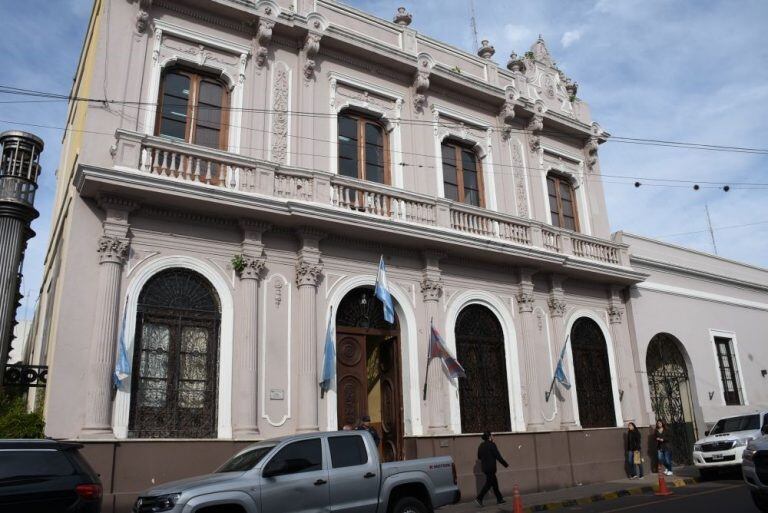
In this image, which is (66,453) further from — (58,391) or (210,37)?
(210,37)

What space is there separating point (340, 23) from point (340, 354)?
29.2ft

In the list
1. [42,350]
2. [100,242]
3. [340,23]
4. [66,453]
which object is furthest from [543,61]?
[66,453]

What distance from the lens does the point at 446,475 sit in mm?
9898

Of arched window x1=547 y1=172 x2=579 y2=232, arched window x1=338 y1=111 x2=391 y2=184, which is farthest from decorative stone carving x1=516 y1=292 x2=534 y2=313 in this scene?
arched window x1=338 y1=111 x2=391 y2=184

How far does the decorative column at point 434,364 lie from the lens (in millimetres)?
15383

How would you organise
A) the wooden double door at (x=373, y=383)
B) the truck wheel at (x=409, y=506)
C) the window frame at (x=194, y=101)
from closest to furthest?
1. the truck wheel at (x=409, y=506)
2. the window frame at (x=194, y=101)
3. the wooden double door at (x=373, y=383)

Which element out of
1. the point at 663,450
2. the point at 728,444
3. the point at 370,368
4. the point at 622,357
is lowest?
the point at 663,450

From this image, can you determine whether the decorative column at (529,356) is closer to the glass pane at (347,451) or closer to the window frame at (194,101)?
the glass pane at (347,451)

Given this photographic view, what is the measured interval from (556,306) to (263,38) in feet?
35.9

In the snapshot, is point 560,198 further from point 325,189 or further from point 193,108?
point 193,108

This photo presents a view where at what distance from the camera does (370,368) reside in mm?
16453

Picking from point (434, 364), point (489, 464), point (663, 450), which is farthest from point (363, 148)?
point (663, 450)

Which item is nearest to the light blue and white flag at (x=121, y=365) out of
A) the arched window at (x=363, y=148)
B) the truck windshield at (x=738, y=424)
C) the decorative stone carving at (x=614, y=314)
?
the arched window at (x=363, y=148)

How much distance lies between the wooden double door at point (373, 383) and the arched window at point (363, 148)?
422cm
